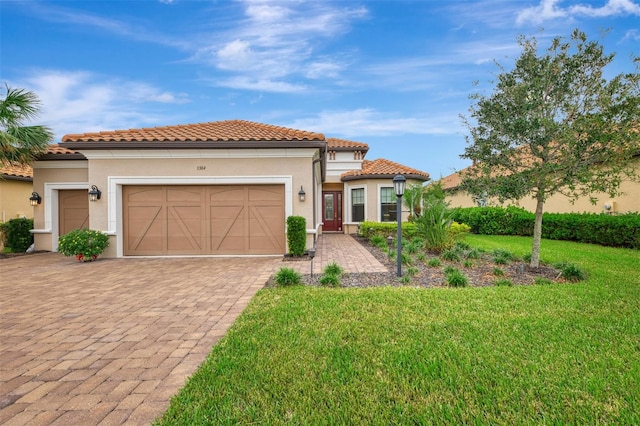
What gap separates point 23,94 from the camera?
33.3 feet

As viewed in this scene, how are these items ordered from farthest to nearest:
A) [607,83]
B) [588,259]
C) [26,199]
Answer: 1. [26,199]
2. [588,259]
3. [607,83]

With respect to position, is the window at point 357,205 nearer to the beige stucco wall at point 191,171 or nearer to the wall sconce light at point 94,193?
the beige stucco wall at point 191,171

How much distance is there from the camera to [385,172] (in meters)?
17.2

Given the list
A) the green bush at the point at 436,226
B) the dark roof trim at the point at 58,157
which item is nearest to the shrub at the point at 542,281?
the green bush at the point at 436,226

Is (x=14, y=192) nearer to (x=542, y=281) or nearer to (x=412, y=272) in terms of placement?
(x=412, y=272)

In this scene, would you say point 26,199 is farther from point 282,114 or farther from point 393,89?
→ point 393,89

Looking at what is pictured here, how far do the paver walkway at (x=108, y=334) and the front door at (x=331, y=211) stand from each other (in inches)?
444

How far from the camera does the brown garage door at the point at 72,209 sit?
11.5m

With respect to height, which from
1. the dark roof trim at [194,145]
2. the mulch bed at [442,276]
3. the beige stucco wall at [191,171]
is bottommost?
the mulch bed at [442,276]

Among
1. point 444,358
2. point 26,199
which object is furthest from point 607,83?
point 26,199

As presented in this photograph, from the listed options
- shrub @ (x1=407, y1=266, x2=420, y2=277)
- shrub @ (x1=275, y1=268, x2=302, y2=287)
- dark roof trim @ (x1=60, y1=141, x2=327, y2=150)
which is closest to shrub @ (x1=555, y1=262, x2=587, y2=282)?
shrub @ (x1=407, y1=266, x2=420, y2=277)

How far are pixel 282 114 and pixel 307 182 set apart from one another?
12.7 metres

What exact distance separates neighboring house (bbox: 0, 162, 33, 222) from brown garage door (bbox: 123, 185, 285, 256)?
7232mm

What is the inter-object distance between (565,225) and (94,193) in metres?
18.1
